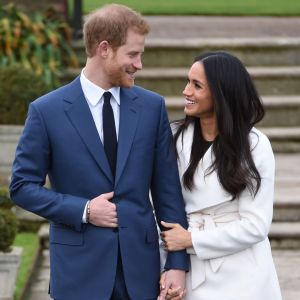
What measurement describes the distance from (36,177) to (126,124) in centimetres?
40

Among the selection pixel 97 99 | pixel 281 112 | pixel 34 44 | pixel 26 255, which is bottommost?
pixel 26 255

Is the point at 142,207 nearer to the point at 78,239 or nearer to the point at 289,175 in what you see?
the point at 78,239

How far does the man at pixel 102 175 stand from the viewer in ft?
14.2

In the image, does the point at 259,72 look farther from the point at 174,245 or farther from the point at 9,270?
the point at 174,245

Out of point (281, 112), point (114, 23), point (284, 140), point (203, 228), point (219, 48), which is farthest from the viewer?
point (219, 48)

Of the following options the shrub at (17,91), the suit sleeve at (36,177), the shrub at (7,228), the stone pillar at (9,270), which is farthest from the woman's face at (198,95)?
the shrub at (17,91)

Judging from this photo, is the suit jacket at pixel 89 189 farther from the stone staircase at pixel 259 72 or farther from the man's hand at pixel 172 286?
the stone staircase at pixel 259 72

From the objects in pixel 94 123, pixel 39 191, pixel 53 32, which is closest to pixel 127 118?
pixel 94 123

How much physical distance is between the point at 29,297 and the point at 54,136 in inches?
125

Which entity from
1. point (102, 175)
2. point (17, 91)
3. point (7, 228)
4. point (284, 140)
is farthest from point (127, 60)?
point (284, 140)

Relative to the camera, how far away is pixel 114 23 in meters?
4.27

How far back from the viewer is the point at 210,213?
4488 millimetres

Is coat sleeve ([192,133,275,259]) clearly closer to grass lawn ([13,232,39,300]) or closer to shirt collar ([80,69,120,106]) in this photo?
shirt collar ([80,69,120,106])

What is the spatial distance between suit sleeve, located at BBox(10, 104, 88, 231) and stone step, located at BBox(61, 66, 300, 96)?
260 inches
